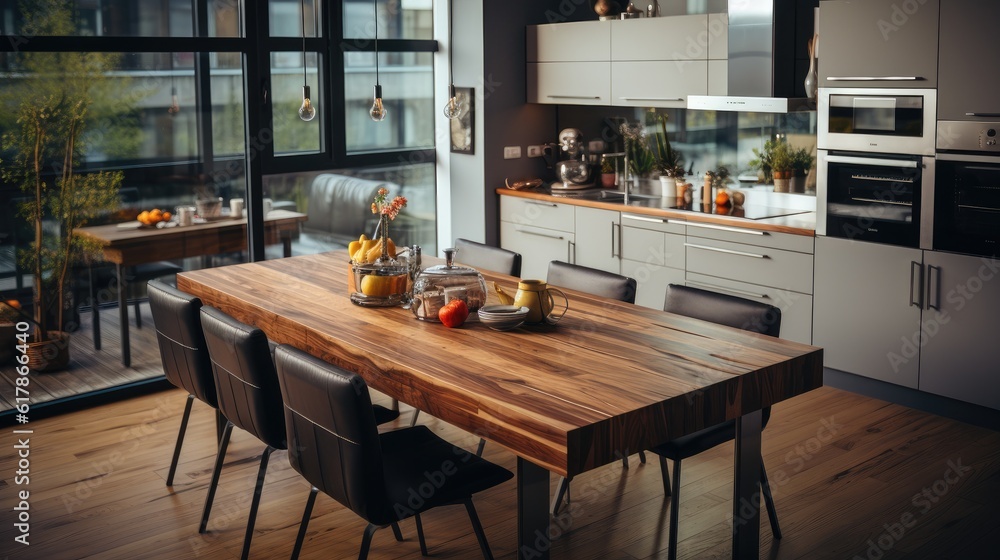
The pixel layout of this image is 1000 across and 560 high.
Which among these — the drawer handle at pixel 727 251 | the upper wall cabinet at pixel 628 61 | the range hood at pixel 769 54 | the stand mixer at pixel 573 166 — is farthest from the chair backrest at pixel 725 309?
the stand mixer at pixel 573 166

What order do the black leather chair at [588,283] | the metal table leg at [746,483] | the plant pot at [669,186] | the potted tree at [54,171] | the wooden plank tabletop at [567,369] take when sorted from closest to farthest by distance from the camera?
the wooden plank tabletop at [567,369] → the metal table leg at [746,483] → the black leather chair at [588,283] → the potted tree at [54,171] → the plant pot at [669,186]

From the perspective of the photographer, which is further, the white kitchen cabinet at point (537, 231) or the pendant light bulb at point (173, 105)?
the white kitchen cabinet at point (537, 231)

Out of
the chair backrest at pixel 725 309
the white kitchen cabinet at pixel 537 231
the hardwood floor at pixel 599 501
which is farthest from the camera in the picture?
the white kitchen cabinet at pixel 537 231

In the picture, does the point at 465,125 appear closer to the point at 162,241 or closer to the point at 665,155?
the point at 665,155

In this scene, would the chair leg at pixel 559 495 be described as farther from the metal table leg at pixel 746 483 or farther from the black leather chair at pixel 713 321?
the metal table leg at pixel 746 483

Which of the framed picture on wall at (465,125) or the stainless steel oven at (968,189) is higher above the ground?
the framed picture on wall at (465,125)

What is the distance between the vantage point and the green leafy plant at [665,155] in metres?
5.91

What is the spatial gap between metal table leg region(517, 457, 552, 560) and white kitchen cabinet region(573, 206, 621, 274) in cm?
330

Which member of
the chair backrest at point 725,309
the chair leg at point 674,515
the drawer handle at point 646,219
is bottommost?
the chair leg at point 674,515

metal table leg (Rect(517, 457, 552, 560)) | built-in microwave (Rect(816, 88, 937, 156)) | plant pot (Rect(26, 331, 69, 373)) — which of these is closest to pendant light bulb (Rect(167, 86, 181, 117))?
plant pot (Rect(26, 331, 69, 373))

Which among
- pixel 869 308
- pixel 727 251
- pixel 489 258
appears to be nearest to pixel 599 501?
pixel 489 258

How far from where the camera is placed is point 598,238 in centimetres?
582

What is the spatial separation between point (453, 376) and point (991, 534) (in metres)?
2.04

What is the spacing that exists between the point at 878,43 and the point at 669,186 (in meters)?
1.55
